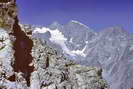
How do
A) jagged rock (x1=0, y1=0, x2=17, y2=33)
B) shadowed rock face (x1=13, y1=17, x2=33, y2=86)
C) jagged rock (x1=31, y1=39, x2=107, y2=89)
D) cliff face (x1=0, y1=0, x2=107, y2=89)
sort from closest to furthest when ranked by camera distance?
cliff face (x1=0, y1=0, x2=107, y2=89) → jagged rock (x1=0, y1=0, x2=17, y2=33) → shadowed rock face (x1=13, y1=17, x2=33, y2=86) → jagged rock (x1=31, y1=39, x2=107, y2=89)

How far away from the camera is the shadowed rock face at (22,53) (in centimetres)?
2515

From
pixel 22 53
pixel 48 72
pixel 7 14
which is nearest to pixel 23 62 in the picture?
pixel 22 53

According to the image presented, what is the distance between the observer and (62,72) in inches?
1123

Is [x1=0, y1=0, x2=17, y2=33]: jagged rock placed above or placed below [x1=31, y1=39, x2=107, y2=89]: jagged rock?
above

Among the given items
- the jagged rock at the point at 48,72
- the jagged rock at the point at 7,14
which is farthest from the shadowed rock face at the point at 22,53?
the jagged rock at the point at 7,14

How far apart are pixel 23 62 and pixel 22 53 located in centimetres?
69

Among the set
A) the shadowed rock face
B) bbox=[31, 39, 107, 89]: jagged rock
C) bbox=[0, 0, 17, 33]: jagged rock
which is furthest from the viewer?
bbox=[31, 39, 107, 89]: jagged rock

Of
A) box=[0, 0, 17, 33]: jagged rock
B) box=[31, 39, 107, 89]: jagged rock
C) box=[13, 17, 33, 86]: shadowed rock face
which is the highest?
box=[0, 0, 17, 33]: jagged rock

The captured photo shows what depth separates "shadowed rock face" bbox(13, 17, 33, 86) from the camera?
25.1 m

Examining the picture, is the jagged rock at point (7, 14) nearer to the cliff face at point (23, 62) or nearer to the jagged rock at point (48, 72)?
the cliff face at point (23, 62)

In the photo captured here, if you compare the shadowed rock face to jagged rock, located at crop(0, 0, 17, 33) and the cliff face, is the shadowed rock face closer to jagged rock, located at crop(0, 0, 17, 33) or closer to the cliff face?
the cliff face

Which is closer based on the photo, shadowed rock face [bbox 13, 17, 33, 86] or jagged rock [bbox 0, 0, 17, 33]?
jagged rock [bbox 0, 0, 17, 33]

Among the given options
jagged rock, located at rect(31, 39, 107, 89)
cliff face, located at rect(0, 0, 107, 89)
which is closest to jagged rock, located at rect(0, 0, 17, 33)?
cliff face, located at rect(0, 0, 107, 89)

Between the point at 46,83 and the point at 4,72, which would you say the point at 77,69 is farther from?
the point at 4,72
